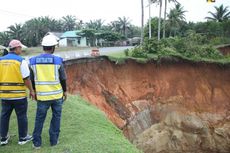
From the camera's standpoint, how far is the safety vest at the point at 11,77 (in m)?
7.03

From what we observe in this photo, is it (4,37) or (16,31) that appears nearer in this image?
(4,37)

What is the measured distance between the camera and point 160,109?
22438mm

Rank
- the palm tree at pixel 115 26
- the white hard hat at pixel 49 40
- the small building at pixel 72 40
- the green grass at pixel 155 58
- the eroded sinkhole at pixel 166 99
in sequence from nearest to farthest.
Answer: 1. the white hard hat at pixel 49 40
2. the eroded sinkhole at pixel 166 99
3. the green grass at pixel 155 58
4. the small building at pixel 72 40
5. the palm tree at pixel 115 26

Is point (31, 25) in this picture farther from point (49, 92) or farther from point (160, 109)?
point (49, 92)

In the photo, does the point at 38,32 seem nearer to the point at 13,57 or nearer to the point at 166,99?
the point at 166,99

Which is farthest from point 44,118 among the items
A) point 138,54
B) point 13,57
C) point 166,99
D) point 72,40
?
point 72,40

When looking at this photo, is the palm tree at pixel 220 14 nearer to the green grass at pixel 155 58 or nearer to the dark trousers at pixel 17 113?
the green grass at pixel 155 58

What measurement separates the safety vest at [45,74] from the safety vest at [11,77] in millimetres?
355

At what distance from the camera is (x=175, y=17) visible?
56.1 meters

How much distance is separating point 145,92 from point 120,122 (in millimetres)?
5167

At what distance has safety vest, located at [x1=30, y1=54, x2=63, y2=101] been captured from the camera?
6.83m

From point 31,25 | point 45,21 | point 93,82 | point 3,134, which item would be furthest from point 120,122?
point 45,21

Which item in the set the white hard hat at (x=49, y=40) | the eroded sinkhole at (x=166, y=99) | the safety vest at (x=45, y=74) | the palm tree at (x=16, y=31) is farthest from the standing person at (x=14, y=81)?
the palm tree at (x=16, y=31)

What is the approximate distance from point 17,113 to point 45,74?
1007 millimetres
